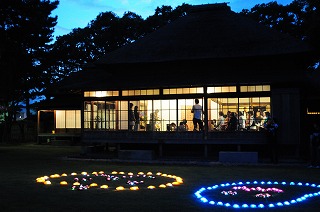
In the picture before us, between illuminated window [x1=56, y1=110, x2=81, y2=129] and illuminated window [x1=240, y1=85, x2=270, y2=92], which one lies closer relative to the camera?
illuminated window [x1=240, y1=85, x2=270, y2=92]

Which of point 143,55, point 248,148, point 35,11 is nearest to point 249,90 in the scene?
point 248,148

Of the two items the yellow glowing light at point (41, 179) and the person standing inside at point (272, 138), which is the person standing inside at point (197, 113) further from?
the yellow glowing light at point (41, 179)

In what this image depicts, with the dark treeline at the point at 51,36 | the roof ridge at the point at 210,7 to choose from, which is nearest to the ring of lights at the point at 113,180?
Answer: the roof ridge at the point at 210,7

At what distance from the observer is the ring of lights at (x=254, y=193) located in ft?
29.2

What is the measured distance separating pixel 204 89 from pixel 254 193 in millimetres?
9626

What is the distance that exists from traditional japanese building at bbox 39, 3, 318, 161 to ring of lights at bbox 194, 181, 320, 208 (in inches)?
270

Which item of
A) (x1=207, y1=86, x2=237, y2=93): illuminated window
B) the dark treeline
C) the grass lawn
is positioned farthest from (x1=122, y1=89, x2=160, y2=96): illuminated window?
the dark treeline

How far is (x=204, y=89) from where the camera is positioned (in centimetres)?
1941

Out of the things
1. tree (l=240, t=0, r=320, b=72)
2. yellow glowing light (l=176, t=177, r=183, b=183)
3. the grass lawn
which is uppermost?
tree (l=240, t=0, r=320, b=72)

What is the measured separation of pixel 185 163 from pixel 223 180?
572 cm

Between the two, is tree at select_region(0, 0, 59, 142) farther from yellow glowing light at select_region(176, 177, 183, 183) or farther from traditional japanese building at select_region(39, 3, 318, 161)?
yellow glowing light at select_region(176, 177, 183, 183)

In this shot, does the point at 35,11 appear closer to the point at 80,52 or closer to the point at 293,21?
the point at 80,52

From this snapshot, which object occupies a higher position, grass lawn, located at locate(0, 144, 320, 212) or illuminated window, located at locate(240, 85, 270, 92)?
illuminated window, located at locate(240, 85, 270, 92)

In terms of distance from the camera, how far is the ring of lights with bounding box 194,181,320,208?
8914mm
